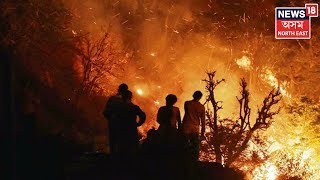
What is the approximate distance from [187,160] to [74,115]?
23.0 ft

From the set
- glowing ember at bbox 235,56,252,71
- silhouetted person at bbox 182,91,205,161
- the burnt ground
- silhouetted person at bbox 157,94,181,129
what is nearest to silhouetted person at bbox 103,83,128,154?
the burnt ground

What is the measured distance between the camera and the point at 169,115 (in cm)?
654

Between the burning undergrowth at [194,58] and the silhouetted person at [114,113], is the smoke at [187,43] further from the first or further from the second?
the silhouetted person at [114,113]

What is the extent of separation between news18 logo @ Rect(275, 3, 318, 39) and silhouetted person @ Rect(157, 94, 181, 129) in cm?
672

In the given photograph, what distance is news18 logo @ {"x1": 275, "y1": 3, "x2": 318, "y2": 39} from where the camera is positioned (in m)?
13.2

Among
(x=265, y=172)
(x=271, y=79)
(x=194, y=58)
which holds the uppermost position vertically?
(x=194, y=58)

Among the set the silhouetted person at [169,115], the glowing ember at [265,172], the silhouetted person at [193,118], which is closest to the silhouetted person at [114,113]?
the silhouetted person at [169,115]

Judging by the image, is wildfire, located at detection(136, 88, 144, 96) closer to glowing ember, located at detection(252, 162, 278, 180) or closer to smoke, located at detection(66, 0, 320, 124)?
smoke, located at detection(66, 0, 320, 124)

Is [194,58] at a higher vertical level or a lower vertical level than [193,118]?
higher

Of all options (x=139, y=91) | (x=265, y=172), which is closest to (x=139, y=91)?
(x=139, y=91)

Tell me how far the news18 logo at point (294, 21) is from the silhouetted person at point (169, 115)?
264 inches

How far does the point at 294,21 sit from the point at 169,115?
8.17 meters

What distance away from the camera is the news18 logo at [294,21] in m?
13.2

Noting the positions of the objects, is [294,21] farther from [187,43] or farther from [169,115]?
[169,115]
